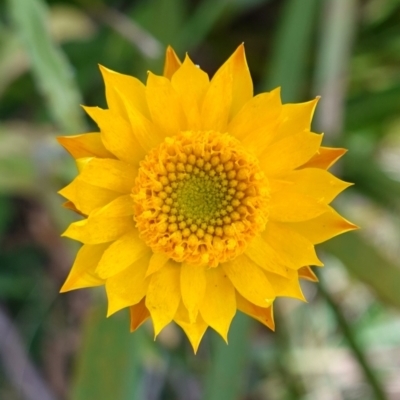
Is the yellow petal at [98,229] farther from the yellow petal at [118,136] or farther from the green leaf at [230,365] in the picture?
the green leaf at [230,365]

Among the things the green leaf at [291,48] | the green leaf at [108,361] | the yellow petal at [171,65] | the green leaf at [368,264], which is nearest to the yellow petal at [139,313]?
the yellow petal at [171,65]

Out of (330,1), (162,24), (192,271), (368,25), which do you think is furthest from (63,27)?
(192,271)

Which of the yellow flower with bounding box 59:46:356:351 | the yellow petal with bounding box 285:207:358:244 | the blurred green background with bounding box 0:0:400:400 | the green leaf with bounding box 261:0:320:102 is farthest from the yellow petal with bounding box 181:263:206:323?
the green leaf with bounding box 261:0:320:102

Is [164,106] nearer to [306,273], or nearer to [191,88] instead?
[191,88]

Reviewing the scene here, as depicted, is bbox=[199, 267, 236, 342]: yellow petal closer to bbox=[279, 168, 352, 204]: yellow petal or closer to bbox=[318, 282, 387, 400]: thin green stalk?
bbox=[279, 168, 352, 204]: yellow petal

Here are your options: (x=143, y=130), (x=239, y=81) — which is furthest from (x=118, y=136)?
(x=239, y=81)

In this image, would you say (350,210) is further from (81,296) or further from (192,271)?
(192,271)

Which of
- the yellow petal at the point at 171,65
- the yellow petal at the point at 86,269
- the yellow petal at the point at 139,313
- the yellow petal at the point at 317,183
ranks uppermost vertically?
the yellow petal at the point at 171,65
